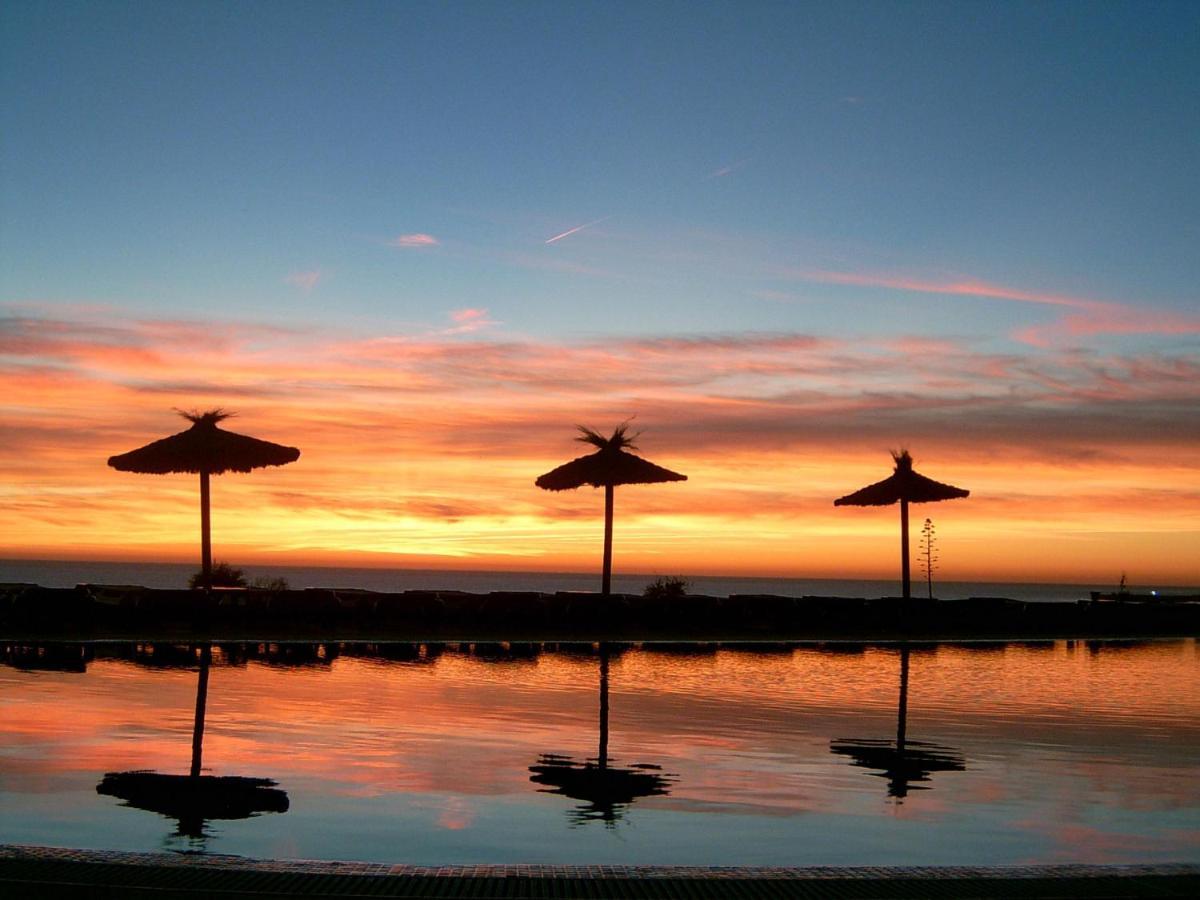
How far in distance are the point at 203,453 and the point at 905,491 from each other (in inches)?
527

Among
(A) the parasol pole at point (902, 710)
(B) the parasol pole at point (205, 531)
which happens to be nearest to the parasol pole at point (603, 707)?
(A) the parasol pole at point (902, 710)

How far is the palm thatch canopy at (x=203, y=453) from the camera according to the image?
20297 millimetres

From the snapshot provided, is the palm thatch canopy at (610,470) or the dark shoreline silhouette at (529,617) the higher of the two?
the palm thatch canopy at (610,470)

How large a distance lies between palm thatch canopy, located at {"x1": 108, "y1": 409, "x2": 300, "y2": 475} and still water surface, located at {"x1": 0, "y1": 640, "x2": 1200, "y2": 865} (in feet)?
16.5

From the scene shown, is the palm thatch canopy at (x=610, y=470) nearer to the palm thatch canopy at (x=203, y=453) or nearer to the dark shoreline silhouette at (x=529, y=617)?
the dark shoreline silhouette at (x=529, y=617)

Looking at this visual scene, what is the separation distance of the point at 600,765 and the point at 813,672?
25.0 feet

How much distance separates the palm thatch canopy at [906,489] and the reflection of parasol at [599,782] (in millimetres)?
16594

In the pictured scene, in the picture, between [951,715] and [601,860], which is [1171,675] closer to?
[951,715]

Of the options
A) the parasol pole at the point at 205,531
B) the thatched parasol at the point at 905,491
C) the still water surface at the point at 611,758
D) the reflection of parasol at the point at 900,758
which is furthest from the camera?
the thatched parasol at the point at 905,491

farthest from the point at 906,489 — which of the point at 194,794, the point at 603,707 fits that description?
the point at 194,794

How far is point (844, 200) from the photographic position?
19.8 metres

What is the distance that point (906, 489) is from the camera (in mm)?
24469

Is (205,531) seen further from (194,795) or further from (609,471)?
(194,795)

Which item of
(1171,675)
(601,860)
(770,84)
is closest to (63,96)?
(770,84)
